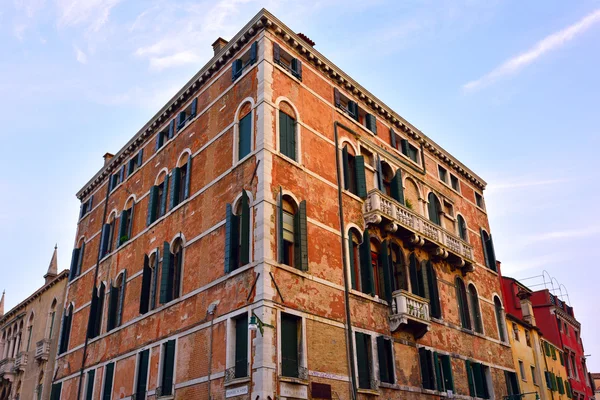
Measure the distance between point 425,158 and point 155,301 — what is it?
13.7m

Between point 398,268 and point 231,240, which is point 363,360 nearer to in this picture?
point 398,268

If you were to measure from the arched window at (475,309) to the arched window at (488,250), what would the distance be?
2.82m

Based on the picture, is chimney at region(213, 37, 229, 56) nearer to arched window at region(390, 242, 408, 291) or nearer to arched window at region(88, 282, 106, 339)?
arched window at region(390, 242, 408, 291)

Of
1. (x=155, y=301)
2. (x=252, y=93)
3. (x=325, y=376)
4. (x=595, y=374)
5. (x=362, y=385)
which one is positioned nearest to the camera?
(x=325, y=376)

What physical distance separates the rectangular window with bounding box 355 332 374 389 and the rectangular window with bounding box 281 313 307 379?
97.7 inches

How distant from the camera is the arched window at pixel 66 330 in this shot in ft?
81.7

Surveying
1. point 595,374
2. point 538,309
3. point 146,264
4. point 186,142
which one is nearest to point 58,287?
point 146,264

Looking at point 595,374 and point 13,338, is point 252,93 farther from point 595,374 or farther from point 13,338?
point 595,374

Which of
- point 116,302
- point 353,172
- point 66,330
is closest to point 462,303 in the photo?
point 353,172

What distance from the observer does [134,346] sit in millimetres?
19453

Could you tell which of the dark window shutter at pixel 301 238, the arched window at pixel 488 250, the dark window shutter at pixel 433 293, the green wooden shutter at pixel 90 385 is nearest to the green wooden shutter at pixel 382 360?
the dark window shutter at pixel 433 293

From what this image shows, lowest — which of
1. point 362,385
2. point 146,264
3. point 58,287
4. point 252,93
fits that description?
point 362,385

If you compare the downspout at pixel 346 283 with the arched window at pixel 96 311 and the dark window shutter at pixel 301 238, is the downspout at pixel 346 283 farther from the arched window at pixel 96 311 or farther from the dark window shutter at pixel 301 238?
the arched window at pixel 96 311

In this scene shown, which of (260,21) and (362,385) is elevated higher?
(260,21)
